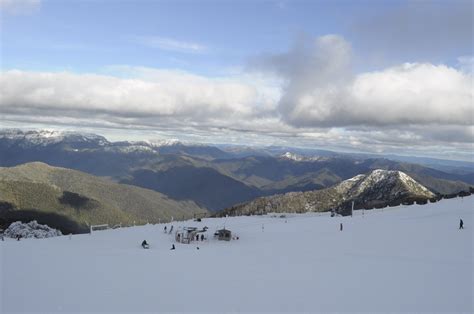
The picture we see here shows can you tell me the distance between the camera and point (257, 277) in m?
19.8

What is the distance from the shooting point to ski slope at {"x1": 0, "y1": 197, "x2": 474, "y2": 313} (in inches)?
610

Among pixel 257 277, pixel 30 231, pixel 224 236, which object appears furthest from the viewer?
pixel 30 231

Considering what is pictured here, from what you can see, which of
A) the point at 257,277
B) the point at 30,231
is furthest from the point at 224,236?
the point at 30,231

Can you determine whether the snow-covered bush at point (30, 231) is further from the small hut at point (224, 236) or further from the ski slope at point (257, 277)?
the ski slope at point (257, 277)

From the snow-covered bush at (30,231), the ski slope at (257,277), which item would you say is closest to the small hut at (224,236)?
the ski slope at (257,277)

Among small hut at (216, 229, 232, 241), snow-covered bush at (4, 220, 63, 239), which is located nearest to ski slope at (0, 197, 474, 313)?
small hut at (216, 229, 232, 241)

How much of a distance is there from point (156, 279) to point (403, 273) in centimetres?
1146

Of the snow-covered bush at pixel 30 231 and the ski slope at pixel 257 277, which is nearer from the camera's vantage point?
the ski slope at pixel 257 277

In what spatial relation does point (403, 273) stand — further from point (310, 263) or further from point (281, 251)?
point (281, 251)

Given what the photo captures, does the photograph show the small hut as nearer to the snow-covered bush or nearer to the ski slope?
the ski slope

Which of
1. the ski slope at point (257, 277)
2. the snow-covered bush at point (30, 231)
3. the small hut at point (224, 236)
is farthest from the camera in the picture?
the snow-covered bush at point (30, 231)

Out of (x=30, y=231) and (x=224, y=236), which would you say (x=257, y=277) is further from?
(x=30, y=231)

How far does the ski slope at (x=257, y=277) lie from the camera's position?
1550 centimetres

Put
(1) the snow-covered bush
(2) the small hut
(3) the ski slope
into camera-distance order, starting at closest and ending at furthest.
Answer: (3) the ski slope < (2) the small hut < (1) the snow-covered bush
